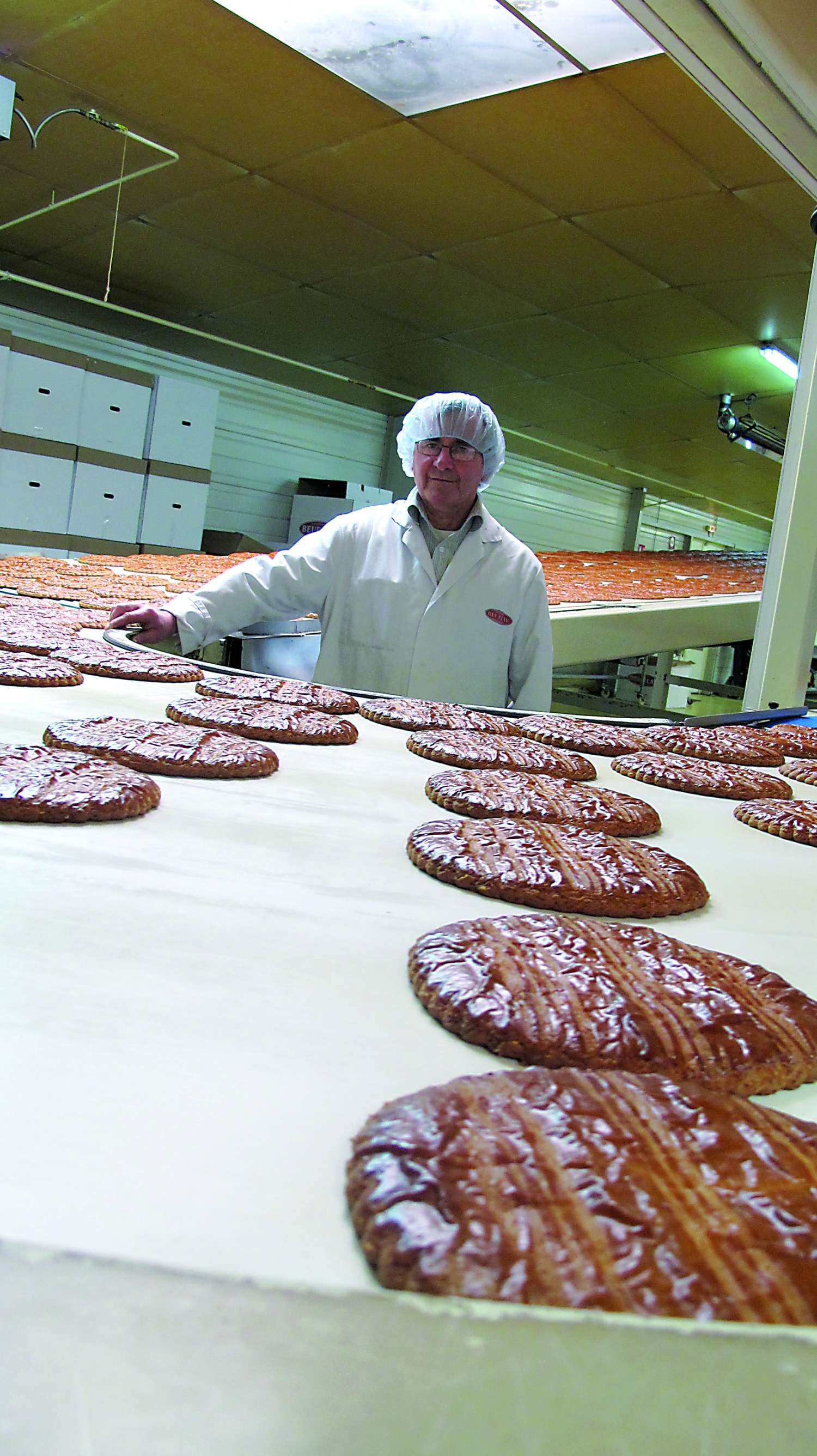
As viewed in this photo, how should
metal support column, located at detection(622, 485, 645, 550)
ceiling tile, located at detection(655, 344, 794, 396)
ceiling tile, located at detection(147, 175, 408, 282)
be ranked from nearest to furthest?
ceiling tile, located at detection(147, 175, 408, 282)
ceiling tile, located at detection(655, 344, 794, 396)
metal support column, located at detection(622, 485, 645, 550)

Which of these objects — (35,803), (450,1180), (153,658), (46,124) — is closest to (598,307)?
(46,124)

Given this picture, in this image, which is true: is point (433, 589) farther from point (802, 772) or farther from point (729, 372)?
point (729, 372)

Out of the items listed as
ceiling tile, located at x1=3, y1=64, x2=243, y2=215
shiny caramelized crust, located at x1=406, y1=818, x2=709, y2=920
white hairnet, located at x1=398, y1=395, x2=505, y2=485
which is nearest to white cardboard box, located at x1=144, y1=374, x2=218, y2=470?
ceiling tile, located at x1=3, y1=64, x2=243, y2=215

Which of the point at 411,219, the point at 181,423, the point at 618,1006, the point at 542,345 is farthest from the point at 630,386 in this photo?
the point at 618,1006

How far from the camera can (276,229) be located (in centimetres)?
569

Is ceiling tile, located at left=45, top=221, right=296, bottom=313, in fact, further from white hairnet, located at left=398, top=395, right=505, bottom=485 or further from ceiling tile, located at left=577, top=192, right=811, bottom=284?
white hairnet, located at left=398, top=395, right=505, bottom=485

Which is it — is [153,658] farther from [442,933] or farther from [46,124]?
[46,124]

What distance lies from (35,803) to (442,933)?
0.47 metres

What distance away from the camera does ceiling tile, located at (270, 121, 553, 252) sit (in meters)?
4.54

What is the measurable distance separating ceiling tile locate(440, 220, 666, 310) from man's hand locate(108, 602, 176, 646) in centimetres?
391

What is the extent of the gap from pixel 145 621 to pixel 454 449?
1.26 meters

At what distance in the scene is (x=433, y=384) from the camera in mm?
9188

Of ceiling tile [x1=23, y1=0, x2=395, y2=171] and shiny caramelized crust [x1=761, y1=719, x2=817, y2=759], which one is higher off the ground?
ceiling tile [x1=23, y1=0, x2=395, y2=171]

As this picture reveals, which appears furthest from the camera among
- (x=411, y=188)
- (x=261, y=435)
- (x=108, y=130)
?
(x=261, y=435)
